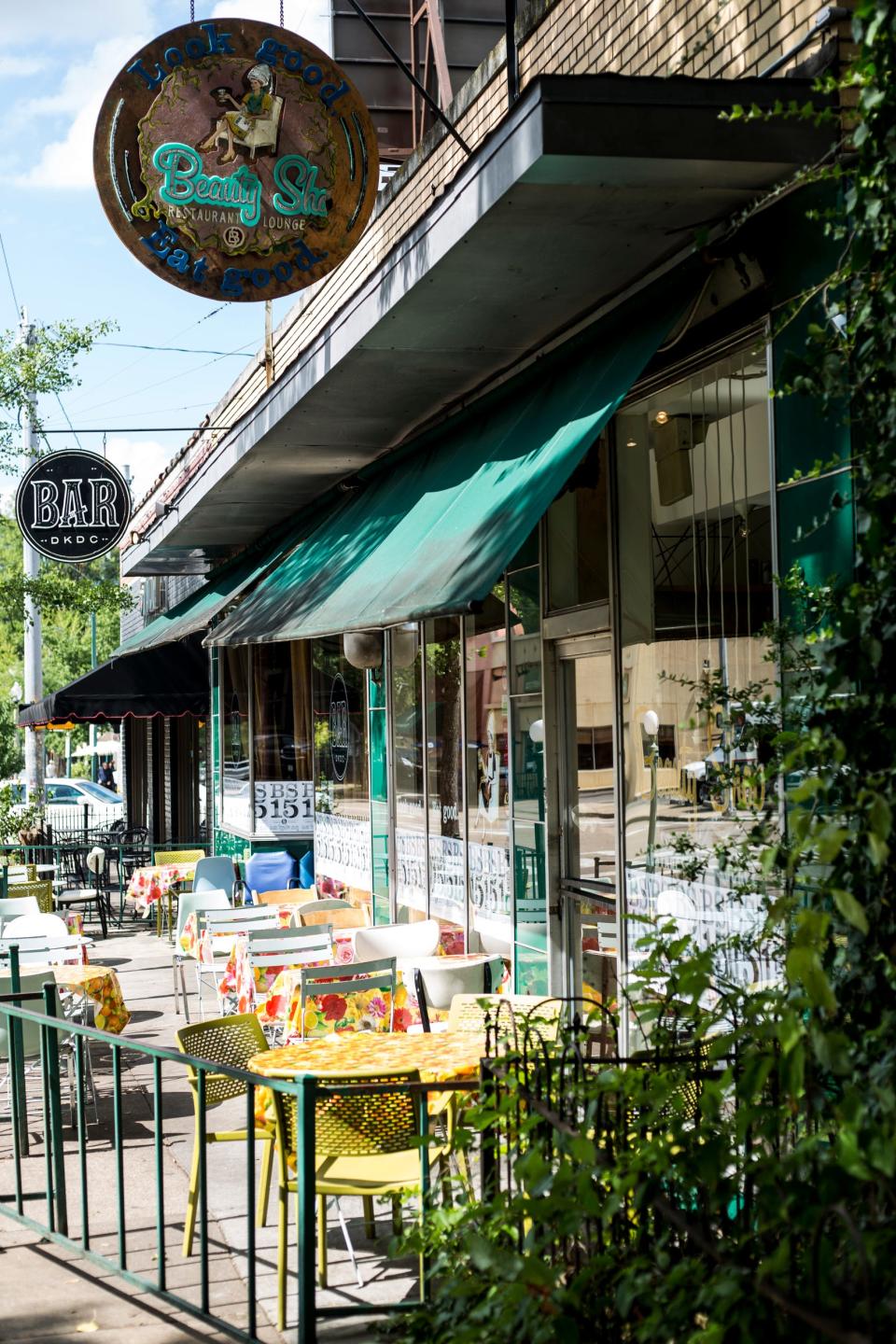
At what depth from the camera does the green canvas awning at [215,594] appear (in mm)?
13906

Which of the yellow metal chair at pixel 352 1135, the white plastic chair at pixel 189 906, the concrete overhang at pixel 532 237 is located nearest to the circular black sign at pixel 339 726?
the white plastic chair at pixel 189 906

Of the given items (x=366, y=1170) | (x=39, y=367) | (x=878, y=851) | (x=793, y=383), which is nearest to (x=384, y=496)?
(x=366, y=1170)

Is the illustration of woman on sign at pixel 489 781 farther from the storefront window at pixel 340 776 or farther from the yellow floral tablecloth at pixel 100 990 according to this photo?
the storefront window at pixel 340 776

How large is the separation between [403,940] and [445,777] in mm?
1504

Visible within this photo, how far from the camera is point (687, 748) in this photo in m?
6.47

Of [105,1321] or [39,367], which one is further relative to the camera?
[39,367]

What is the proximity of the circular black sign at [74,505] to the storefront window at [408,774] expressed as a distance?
696 centimetres

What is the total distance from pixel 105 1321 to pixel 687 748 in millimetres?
3324

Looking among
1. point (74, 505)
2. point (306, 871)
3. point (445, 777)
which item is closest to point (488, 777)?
point (445, 777)

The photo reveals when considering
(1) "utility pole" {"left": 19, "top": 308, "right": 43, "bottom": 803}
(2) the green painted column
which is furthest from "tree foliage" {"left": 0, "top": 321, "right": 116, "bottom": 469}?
(2) the green painted column

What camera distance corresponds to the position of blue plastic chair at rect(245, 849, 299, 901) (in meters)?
14.9

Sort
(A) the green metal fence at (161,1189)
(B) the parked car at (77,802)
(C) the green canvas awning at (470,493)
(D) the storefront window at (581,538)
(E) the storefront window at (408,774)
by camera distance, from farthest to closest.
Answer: (B) the parked car at (77,802) → (E) the storefront window at (408,774) → (D) the storefront window at (581,538) → (C) the green canvas awning at (470,493) → (A) the green metal fence at (161,1189)

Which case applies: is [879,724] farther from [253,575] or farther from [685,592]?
[253,575]

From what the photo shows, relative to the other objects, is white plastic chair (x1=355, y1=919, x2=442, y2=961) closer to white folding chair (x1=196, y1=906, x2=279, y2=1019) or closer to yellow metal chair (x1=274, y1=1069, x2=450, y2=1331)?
white folding chair (x1=196, y1=906, x2=279, y2=1019)
